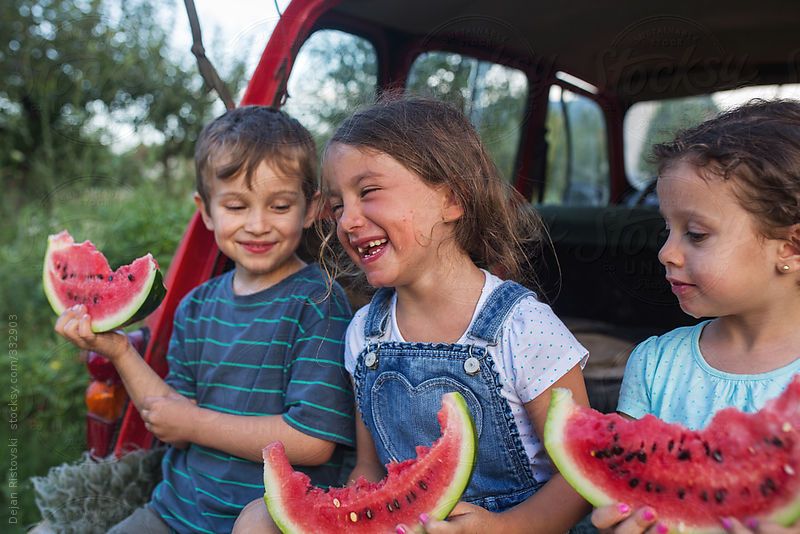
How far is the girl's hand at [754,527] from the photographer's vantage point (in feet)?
3.84

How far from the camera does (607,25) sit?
309cm

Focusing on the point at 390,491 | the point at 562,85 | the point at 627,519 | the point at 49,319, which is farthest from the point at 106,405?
the point at 49,319

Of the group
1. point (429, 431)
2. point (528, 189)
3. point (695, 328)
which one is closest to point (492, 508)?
point (429, 431)

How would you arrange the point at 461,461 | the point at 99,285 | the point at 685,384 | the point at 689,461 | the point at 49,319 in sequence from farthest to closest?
the point at 49,319 → the point at 99,285 → the point at 685,384 → the point at 461,461 → the point at 689,461

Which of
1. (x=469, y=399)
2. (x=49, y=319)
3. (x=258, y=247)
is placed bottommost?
(x=49, y=319)

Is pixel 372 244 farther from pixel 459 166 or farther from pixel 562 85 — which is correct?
pixel 562 85

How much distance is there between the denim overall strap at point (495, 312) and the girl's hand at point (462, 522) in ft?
1.26

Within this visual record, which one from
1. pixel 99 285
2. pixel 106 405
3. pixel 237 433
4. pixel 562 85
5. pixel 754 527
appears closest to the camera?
pixel 754 527

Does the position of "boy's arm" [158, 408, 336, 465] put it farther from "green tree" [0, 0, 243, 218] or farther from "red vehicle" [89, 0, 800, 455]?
"green tree" [0, 0, 243, 218]

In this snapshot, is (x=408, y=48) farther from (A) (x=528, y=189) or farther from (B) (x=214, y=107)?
(B) (x=214, y=107)

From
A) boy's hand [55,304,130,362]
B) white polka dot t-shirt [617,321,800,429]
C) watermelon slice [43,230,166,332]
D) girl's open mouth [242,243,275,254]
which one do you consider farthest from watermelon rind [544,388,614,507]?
boy's hand [55,304,130,362]

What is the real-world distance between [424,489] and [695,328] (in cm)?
75

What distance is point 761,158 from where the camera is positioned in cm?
144

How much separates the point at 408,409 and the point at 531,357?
13.1 inches
